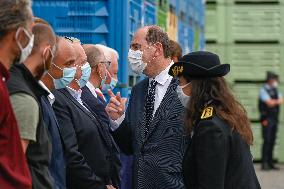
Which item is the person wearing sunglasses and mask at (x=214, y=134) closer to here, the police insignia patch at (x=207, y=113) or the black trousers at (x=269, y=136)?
the police insignia patch at (x=207, y=113)

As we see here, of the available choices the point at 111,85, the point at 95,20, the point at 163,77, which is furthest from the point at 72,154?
the point at 95,20

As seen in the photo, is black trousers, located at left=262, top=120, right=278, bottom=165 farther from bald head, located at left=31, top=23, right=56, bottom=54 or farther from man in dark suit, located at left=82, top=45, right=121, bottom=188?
bald head, located at left=31, top=23, right=56, bottom=54

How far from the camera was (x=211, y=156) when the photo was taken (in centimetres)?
446

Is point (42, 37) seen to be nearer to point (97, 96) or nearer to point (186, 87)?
point (186, 87)

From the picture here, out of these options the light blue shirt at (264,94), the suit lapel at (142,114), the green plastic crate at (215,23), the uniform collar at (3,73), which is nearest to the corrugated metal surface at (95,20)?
the suit lapel at (142,114)

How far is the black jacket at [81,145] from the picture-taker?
5016 millimetres

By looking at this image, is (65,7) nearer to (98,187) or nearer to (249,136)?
(98,187)

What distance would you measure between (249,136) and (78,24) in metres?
2.52

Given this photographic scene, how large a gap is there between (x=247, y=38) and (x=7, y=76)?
44.0 feet

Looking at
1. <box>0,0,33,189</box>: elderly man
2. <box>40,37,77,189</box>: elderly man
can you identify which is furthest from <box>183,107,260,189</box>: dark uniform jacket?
<box>0,0,33,189</box>: elderly man

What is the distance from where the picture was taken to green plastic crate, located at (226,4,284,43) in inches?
→ 644

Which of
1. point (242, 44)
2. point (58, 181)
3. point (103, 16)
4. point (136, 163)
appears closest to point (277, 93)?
point (242, 44)

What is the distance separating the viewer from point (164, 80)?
5746 millimetres

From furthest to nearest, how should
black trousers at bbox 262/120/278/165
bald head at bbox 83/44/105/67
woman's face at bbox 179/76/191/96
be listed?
black trousers at bbox 262/120/278/165 → bald head at bbox 83/44/105/67 → woman's face at bbox 179/76/191/96
